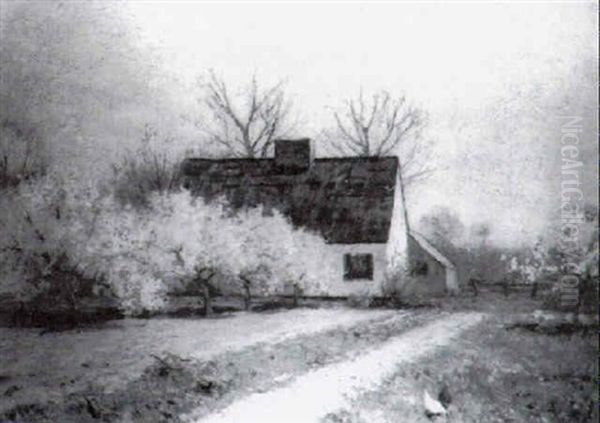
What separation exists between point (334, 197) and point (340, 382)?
3.01m

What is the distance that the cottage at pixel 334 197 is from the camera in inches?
241

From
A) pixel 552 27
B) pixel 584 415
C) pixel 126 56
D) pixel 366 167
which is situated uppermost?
pixel 552 27

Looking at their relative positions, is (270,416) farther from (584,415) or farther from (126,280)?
(584,415)

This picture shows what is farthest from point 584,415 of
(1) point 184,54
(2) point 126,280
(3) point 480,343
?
(1) point 184,54

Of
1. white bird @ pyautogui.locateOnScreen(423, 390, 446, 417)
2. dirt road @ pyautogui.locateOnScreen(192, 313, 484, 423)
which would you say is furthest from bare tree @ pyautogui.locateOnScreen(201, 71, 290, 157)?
white bird @ pyautogui.locateOnScreen(423, 390, 446, 417)

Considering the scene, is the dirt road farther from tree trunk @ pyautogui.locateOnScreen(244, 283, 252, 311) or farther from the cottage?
tree trunk @ pyautogui.locateOnScreen(244, 283, 252, 311)

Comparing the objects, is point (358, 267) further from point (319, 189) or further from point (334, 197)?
point (334, 197)

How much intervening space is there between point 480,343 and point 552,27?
7.99ft

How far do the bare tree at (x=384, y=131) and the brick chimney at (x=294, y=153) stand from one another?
218mm

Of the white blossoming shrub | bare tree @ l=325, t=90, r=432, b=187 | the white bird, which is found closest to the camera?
the white blossoming shrub

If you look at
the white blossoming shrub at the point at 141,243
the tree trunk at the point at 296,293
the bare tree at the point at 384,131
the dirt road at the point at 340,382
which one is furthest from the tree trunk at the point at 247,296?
the bare tree at the point at 384,131

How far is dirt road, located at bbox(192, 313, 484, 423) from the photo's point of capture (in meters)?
4.81

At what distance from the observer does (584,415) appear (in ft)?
18.1

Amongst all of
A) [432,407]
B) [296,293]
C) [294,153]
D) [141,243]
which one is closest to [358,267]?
[296,293]
